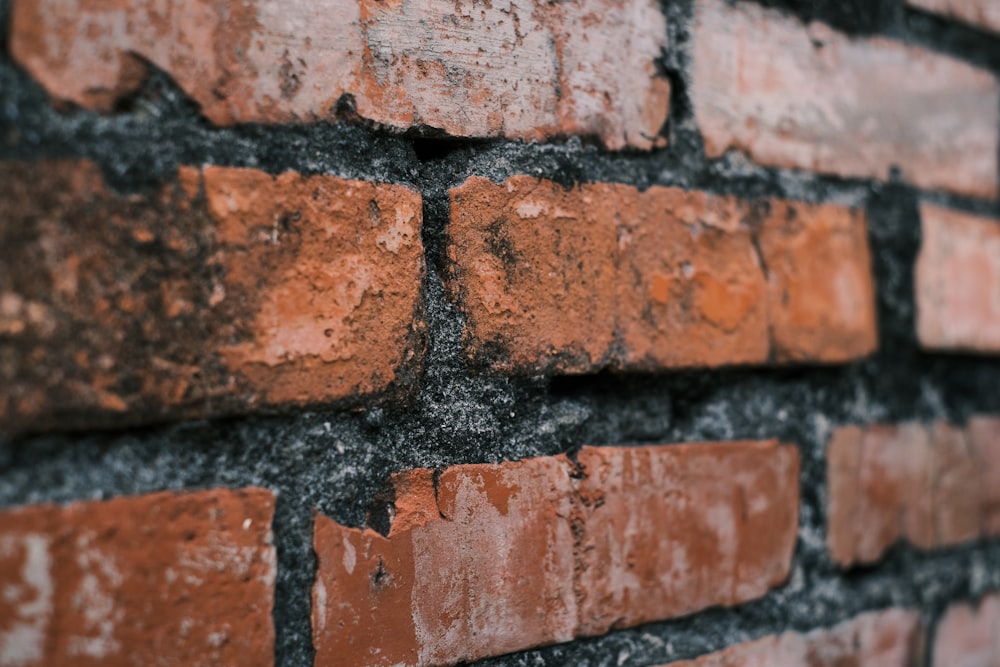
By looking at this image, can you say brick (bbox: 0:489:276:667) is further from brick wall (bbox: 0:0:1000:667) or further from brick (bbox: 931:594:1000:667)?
brick (bbox: 931:594:1000:667)

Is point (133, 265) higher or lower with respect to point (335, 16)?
lower

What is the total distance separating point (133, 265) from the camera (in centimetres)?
40

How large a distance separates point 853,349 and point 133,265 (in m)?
0.56

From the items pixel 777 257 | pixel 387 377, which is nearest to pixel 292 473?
pixel 387 377

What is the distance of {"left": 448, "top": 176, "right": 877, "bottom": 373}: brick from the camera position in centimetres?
51

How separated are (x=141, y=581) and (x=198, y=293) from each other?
0.48ft

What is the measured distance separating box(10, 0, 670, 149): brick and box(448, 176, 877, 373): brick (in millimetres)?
53

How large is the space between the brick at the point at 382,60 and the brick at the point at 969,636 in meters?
0.54

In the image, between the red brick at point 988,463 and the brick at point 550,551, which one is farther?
the red brick at point 988,463

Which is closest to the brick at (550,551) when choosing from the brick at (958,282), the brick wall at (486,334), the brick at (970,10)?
the brick wall at (486,334)

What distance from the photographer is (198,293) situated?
0.42m

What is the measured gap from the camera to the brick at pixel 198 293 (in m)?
0.38

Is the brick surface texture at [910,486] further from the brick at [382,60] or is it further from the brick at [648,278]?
the brick at [382,60]

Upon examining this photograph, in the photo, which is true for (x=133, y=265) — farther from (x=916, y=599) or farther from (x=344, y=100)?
(x=916, y=599)
